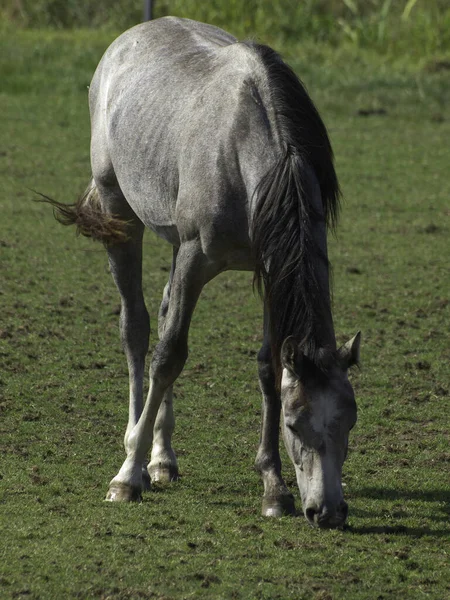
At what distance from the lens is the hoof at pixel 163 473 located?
5.13 metres

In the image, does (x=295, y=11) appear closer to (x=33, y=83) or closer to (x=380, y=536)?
(x=33, y=83)

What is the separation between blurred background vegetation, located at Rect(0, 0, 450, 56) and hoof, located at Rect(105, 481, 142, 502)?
564 inches

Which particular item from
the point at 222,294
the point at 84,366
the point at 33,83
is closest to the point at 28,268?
the point at 222,294

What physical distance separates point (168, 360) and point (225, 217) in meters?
0.72

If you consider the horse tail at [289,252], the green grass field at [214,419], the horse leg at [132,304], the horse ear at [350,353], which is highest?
the horse tail at [289,252]

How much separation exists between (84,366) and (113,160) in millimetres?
1541

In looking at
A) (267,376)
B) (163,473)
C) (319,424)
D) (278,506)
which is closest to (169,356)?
(267,376)

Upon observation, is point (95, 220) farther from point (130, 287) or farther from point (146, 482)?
point (146, 482)

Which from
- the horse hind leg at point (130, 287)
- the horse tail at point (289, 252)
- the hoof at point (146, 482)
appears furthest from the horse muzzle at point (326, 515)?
the horse hind leg at point (130, 287)

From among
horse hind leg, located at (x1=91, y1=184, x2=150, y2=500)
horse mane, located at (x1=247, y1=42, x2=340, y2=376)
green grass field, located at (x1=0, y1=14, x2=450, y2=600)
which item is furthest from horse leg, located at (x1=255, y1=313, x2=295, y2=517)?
horse hind leg, located at (x1=91, y1=184, x2=150, y2=500)

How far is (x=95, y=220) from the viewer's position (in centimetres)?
563

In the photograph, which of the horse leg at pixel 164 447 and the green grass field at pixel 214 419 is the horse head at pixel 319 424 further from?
the horse leg at pixel 164 447

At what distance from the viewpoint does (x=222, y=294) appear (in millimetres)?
8422

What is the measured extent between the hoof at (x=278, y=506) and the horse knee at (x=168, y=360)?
27.1 inches
